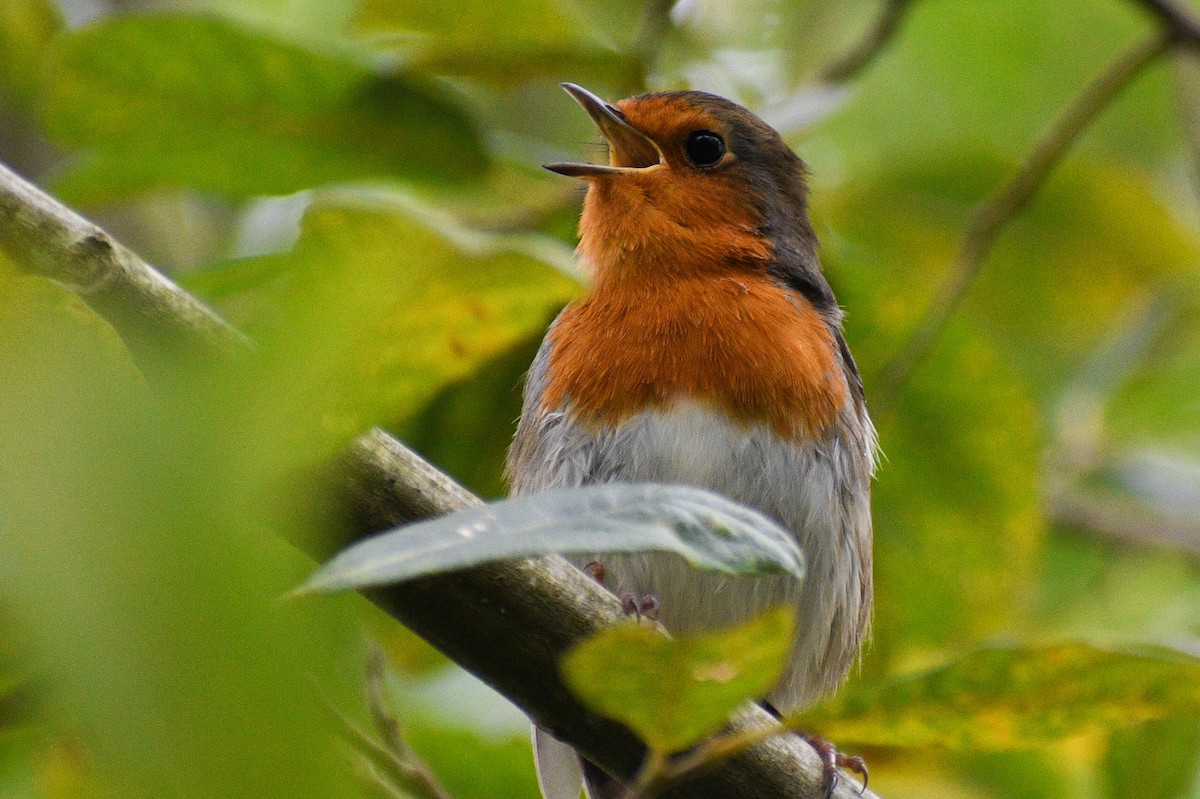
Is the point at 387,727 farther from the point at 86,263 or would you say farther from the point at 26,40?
the point at 26,40

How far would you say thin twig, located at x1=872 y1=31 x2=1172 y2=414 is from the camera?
3.70 metres

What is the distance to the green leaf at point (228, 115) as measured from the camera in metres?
3.31

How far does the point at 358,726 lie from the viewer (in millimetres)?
1047

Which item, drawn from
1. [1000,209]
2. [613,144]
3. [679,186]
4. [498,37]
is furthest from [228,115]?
[1000,209]

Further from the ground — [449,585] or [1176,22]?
[1176,22]

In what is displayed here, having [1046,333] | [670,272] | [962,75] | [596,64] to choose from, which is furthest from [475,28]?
[1046,333]

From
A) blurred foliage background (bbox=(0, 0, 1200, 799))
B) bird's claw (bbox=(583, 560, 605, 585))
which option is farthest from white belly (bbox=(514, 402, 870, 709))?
blurred foliage background (bbox=(0, 0, 1200, 799))

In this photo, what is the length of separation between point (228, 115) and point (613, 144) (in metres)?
1.05

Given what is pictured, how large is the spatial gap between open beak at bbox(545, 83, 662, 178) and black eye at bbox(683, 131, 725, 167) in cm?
9

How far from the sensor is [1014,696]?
185 centimetres

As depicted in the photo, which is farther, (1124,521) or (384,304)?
(1124,521)

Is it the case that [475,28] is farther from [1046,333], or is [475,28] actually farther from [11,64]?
[1046,333]

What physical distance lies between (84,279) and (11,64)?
2.91 metres

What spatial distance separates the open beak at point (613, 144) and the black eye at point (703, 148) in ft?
0.30
